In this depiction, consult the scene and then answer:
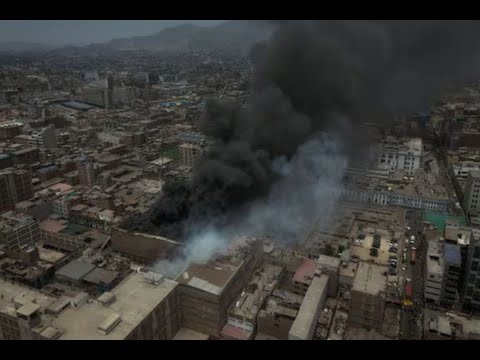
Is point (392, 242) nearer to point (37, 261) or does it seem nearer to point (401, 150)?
point (401, 150)

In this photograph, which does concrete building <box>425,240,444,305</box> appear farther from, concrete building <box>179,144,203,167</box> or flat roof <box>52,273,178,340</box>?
concrete building <box>179,144,203,167</box>

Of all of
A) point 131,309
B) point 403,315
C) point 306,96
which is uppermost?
point 306,96

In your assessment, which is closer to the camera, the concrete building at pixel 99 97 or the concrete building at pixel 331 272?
the concrete building at pixel 331 272

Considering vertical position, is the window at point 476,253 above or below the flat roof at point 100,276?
above

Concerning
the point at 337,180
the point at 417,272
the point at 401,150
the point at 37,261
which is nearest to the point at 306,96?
the point at 337,180

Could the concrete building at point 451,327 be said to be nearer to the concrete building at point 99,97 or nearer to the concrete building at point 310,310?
the concrete building at point 310,310

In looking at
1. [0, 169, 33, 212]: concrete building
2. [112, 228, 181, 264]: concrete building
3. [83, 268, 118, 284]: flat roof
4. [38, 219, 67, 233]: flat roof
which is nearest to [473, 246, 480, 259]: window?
[112, 228, 181, 264]: concrete building

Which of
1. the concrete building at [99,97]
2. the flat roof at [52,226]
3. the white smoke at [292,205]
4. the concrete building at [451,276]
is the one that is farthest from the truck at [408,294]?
the concrete building at [99,97]
